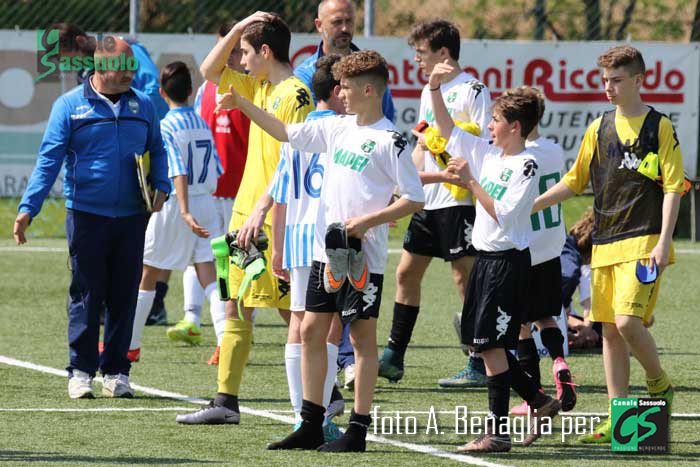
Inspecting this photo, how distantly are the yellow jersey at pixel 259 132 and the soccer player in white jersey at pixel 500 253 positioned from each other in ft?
3.23

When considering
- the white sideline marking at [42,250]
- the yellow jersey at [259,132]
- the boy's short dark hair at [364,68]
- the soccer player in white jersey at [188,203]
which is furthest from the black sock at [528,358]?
the white sideline marking at [42,250]

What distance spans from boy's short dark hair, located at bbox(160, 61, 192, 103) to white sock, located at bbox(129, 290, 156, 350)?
1.49 m

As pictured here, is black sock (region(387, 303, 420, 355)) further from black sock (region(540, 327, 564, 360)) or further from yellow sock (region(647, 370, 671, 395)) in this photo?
yellow sock (region(647, 370, 671, 395))

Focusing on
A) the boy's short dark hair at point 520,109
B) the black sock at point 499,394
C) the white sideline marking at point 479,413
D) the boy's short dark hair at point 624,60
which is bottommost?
the white sideline marking at point 479,413

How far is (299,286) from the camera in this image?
23.3ft

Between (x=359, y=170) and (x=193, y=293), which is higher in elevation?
(x=359, y=170)

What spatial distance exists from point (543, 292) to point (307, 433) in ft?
6.49

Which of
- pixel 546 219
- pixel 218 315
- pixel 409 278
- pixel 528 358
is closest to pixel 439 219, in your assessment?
pixel 409 278

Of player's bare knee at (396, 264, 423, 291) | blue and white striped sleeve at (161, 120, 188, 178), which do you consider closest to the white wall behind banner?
blue and white striped sleeve at (161, 120, 188, 178)

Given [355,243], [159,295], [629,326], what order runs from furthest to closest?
[159,295] → [629,326] → [355,243]

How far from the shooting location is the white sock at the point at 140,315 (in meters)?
9.46

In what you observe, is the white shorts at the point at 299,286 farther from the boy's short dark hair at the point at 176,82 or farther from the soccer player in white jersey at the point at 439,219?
the boy's short dark hair at the point at 176,82

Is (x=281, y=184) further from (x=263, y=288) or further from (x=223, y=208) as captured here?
(x=223, y=208)

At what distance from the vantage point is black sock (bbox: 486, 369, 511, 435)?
693 centimetres
